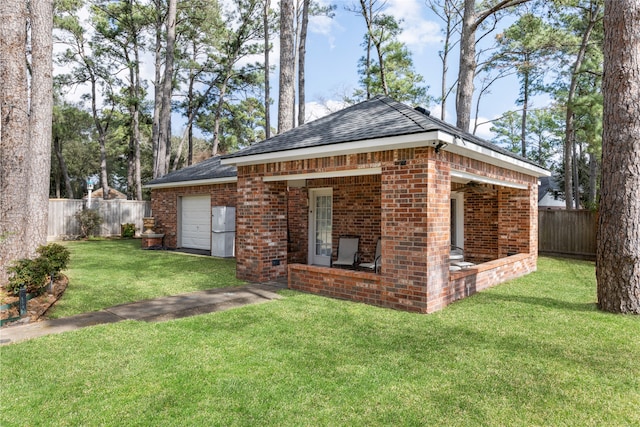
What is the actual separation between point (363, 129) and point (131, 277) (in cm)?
607

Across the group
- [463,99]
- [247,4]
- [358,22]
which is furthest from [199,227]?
[247,4]

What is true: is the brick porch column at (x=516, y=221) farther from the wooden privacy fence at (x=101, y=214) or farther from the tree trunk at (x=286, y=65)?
the wooden privacy fence at (x=101, y=214)

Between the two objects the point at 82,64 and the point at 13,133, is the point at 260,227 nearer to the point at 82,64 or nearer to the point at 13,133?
the point at 13,133

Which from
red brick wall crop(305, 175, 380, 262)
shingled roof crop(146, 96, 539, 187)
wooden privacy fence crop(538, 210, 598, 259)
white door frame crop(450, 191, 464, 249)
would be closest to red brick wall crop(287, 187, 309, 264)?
red brick wall crop(305, 175, 380, 262)

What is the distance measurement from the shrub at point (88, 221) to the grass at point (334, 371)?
1570cm

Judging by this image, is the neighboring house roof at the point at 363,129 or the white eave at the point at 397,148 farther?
the neighboring house roof at the point at 363,129

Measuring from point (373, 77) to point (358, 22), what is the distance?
3.03 meters

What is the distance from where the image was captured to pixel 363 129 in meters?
6.25

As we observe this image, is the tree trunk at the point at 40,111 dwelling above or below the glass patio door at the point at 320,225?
above

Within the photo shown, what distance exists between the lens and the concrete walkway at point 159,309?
468 cm

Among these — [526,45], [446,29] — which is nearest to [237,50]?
[446,29]

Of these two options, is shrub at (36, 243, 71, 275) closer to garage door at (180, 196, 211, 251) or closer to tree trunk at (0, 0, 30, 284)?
tree trunk at (0, 0, 30, 284)

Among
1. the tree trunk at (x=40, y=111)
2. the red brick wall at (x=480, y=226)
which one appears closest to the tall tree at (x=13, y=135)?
the tree trunk at (x=40, y=111)

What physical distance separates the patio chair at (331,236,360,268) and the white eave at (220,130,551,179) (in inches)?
121
